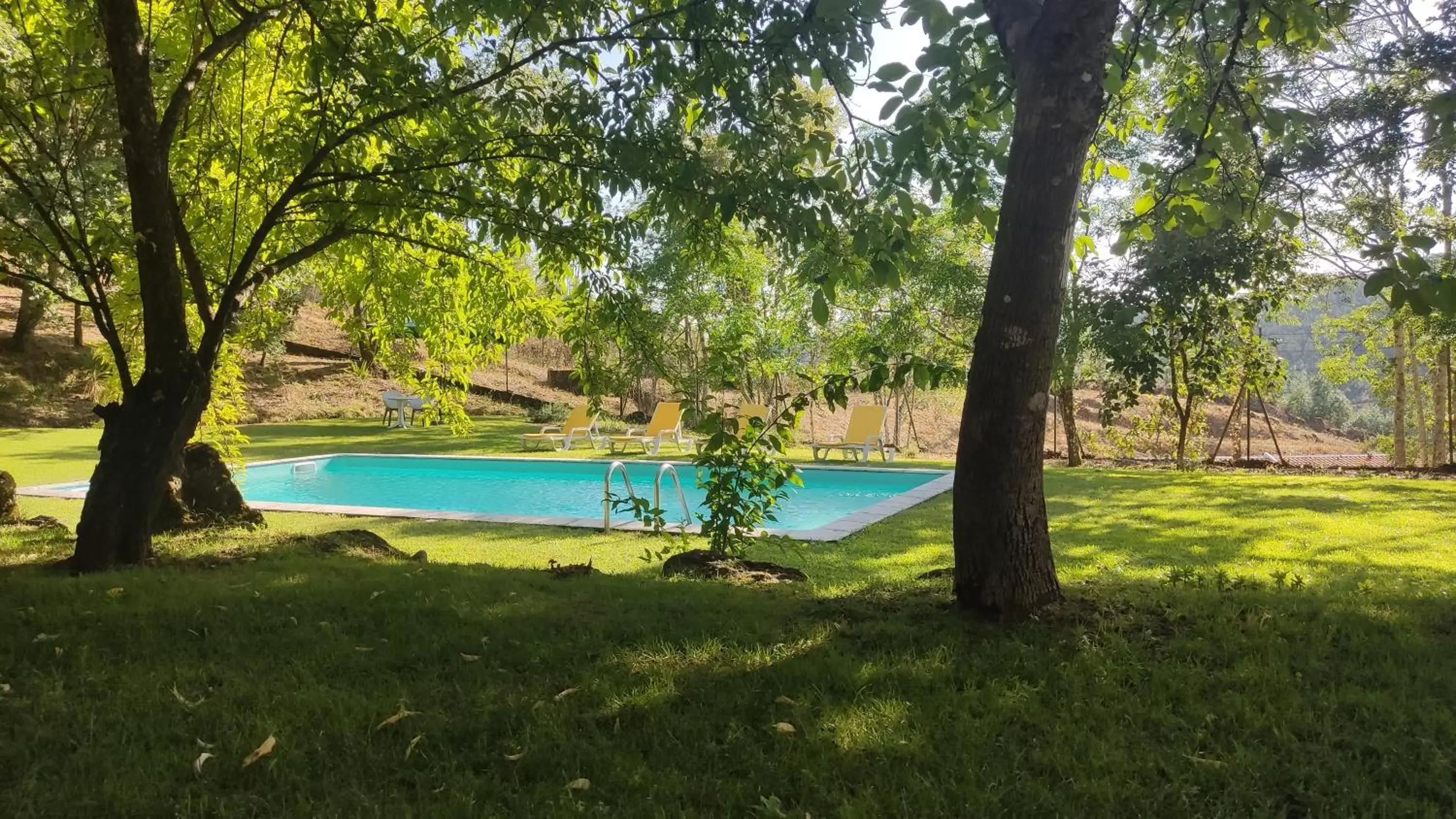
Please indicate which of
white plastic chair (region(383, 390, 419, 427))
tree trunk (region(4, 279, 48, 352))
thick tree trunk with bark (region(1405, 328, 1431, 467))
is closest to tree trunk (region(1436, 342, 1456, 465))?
thick tree trunk with bark (region(1405, 328, 1431, 467))

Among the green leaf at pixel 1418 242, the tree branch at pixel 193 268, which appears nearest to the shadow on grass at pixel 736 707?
the green leaf at pixel 1418 242

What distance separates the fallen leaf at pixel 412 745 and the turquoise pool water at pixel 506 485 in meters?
7.28

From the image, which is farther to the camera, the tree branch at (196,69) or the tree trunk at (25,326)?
the tree trunk at (25,326)

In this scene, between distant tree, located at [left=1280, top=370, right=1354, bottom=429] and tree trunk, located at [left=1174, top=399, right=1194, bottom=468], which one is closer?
tree trunk, located at [left=1174, top=399, right=1194, bottom=468]

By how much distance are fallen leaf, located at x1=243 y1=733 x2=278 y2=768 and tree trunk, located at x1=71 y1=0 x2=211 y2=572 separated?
277 cm

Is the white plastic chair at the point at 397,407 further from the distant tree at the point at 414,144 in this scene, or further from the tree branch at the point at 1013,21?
the tree branch at the point at 1013,21

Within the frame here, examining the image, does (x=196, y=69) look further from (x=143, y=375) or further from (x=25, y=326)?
(x=25, y=326)

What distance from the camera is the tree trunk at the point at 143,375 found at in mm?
3887

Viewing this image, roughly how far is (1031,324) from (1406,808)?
1.53 meters

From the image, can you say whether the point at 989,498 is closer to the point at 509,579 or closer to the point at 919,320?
the point at 509,579

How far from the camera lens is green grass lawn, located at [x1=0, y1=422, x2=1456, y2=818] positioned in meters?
1.85

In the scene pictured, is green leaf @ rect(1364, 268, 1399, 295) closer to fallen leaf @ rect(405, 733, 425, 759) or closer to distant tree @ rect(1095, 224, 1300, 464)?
fallen leaf @ rect(405, 733, 425, 759)

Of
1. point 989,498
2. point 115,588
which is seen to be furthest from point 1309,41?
point 115,588

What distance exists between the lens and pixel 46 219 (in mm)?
3869
